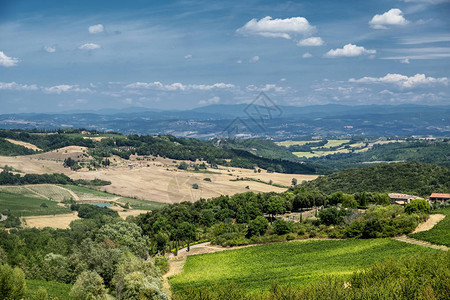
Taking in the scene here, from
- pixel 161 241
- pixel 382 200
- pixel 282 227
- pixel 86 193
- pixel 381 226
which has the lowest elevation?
pixel 86 193

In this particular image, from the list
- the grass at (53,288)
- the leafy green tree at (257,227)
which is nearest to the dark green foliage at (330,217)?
the leafy green tree at (257,227)

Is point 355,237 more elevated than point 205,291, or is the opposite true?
point 205,291

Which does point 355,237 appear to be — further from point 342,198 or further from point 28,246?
point 28,246

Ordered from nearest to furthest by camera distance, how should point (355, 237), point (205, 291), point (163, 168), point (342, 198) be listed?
point (205, 291) → point (355, 237) → point (342, 198) → point (163, 168)

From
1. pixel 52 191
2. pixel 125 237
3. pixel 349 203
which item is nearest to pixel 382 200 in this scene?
pixel 349 203

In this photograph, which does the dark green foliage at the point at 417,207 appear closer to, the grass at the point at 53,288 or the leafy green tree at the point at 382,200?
the leafy green tree at the point at 382,200

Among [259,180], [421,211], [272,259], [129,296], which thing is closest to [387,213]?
[421,211]

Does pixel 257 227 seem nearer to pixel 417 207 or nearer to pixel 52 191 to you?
pixel 417 207
